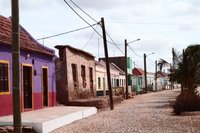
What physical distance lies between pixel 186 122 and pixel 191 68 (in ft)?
44.6

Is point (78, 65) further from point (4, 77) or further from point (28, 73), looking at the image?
point (4, 77)

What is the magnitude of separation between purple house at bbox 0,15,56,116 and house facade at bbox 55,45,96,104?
230 inches

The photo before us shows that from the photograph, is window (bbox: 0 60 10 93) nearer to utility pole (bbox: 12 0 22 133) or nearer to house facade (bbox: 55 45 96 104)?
utility pole (bbox: 12 0 22 133)

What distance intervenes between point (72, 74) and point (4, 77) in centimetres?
1458

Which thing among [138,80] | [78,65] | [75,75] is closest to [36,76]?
[75,75]

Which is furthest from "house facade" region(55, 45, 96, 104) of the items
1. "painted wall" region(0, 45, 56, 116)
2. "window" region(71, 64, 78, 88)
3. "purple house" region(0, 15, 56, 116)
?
"purple house" region(0, 15, 56, 116)

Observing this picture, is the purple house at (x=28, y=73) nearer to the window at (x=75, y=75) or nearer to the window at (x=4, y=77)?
the window at (x=4, y=77)

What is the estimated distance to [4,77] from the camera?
1791 cm

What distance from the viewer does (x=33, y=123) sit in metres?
14.5

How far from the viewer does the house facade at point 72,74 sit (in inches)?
1203

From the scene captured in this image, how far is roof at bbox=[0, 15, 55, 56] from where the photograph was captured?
18.2 metres

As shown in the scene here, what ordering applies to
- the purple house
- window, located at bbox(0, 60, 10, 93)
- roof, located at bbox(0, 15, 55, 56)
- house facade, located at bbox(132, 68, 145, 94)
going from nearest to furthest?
window, located at bbox(0, 60, 10, 93) → the purple house → roof, located at bbox(0, 15, 55, 56) → house facade, located at bbox(132, 68, 145, 94)

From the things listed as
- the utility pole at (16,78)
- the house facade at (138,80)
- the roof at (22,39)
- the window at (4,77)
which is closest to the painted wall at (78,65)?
the roof at (22,39)

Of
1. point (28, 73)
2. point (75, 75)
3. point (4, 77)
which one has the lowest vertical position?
point (4, 77)
